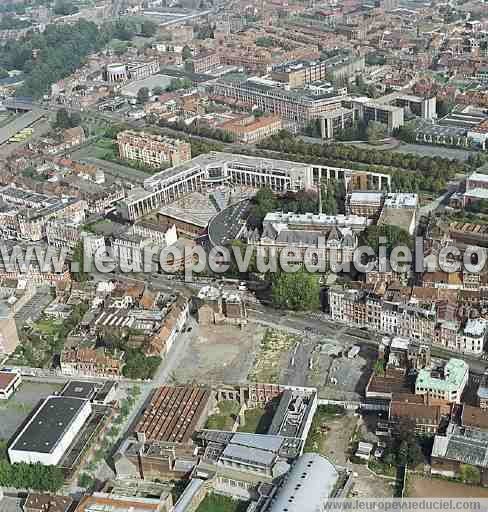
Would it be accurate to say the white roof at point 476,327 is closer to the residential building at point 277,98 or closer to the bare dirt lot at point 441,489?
the bare dirt lot at point 441,489

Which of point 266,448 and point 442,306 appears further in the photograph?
point 442,306

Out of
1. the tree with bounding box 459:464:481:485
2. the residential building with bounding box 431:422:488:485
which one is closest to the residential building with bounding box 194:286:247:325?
the residential building with bounding box 431:422:488:485

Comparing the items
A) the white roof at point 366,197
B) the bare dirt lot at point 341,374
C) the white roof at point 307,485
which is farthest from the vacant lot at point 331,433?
the white roof at point 366,197

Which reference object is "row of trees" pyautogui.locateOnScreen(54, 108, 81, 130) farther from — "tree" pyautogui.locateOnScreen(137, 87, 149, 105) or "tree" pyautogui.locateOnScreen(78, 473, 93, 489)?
"tree" pyautogui.locateOnScreen(78, 473, 93, 489)

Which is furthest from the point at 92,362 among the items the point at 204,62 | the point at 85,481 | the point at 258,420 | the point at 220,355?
the point at 204,62

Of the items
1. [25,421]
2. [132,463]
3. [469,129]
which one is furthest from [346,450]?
[469,129]

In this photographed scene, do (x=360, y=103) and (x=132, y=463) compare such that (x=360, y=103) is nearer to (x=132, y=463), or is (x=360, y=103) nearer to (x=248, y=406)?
(x=248, y=406)
